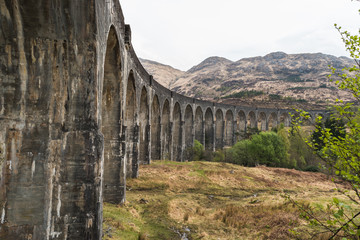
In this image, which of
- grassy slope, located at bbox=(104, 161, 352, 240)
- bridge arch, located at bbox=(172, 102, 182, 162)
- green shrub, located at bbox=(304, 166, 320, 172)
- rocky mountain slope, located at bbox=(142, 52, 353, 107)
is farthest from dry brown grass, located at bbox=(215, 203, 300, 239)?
rocky mountain slope, located at bbox=(142, 52, 353, 107)

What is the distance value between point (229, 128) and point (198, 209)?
1509 inches

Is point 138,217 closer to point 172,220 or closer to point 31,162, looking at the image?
point 172,220

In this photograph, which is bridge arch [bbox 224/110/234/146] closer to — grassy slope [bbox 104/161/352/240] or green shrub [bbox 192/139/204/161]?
green shrub [bbox 192/139/204/161]

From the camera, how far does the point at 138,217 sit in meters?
10.1

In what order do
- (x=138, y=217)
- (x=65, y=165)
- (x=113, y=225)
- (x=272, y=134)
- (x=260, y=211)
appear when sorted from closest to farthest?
(x=65, y=165), (x=113, y=225), (x=138, y=217), (x=260, y=211), (x=272, y=134)

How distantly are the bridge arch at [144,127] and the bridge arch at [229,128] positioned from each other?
101 ft

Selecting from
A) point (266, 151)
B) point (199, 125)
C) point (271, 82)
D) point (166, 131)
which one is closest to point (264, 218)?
point (166, 131)

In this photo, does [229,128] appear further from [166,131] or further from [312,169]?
[166,131]

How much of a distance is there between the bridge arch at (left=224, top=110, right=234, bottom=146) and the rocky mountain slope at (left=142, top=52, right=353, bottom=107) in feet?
139

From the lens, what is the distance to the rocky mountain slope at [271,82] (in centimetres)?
9638

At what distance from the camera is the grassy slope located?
905 centimetres

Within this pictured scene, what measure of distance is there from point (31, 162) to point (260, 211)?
10728 mm

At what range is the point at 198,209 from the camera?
12211 mm

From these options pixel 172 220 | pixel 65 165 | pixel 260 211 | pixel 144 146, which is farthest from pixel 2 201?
pixel 144 146
